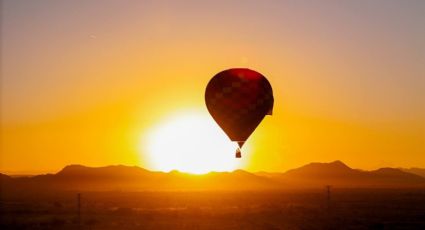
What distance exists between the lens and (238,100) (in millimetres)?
39312

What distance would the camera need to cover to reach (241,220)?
5847 centimetres

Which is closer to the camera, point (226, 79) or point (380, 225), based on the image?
point (226, 79)

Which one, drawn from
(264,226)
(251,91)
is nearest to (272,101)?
(251,91)

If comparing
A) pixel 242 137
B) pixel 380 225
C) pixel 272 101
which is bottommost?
pixel 380 225

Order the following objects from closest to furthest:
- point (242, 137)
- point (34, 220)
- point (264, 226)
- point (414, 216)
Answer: point (242, 137), point (264, 226), point (34, 220), point (414, 216)

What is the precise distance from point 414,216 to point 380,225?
12310 millimetres

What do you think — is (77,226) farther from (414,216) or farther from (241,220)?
(414,216)

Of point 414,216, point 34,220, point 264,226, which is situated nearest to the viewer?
point 264,226

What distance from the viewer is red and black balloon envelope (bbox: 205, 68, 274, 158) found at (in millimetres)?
38875

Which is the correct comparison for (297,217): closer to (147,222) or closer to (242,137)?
(147,222)

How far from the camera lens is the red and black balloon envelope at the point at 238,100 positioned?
38875 mm

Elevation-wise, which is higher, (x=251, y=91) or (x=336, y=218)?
(x=251, y=91)

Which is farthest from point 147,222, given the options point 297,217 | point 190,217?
point 297,217

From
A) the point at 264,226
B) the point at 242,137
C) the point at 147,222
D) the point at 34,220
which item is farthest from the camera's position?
the point at 34,220
